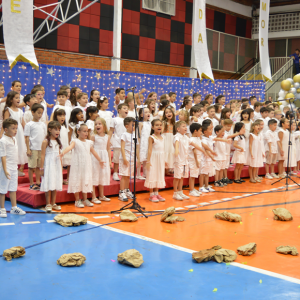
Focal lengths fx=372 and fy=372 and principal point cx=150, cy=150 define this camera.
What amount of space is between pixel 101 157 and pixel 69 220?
1.39 m

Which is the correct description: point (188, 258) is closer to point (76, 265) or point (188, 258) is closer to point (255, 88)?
point (76, 265)

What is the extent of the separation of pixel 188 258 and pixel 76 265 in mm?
1047

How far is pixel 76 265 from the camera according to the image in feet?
10.7

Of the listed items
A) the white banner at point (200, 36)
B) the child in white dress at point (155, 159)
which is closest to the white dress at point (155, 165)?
the child in white dress at point (155, 159)

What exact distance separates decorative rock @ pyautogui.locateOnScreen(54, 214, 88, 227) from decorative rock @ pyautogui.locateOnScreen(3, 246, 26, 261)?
1.00 meters

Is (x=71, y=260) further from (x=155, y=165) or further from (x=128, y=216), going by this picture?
(x=155, y=165)

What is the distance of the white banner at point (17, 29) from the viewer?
6516 mm

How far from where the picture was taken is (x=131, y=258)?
330 centimetres

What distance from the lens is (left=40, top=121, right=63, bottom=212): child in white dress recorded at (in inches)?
193

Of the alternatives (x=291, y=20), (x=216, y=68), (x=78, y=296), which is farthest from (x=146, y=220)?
(x=291, y=20)

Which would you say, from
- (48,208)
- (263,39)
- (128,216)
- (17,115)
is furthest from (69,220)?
(263,39)

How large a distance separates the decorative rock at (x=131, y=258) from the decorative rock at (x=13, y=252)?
91 centimetres

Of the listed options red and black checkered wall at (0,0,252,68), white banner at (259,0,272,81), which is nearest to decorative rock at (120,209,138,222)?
red and black checkered wall at (0,0,252,68)

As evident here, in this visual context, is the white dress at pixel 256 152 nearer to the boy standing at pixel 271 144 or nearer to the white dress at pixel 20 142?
the boy standing at pixel 271 144
